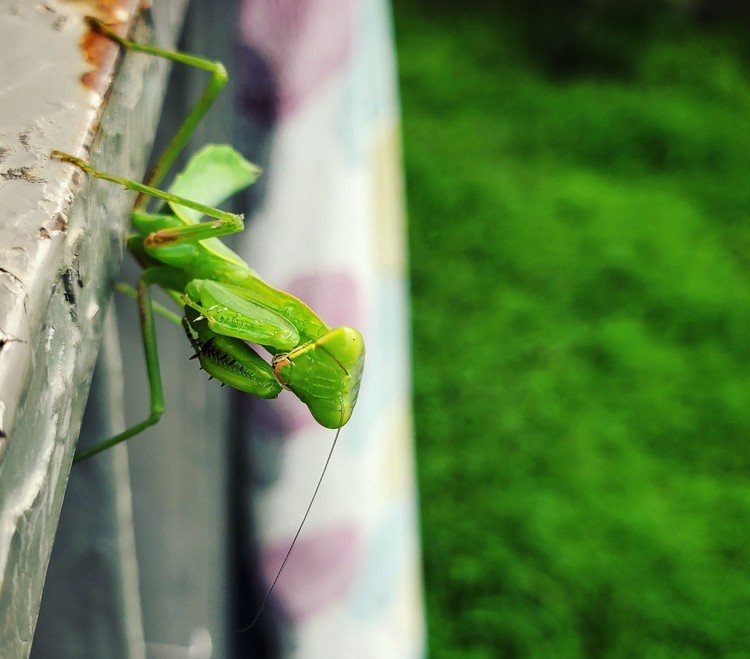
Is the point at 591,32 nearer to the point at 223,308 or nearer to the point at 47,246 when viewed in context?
the point at 223,308

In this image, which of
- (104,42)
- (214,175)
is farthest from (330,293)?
(104,42)

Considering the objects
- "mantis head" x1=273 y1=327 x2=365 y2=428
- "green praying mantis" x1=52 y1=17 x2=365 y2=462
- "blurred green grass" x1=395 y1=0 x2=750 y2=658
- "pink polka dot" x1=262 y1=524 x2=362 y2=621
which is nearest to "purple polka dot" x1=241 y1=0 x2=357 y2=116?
"green praying mantis" x1=52 y1=17 x2=365 y2=462

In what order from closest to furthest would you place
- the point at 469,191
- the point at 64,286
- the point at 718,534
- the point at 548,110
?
the point at 64,286, the point at 718,534, the point at 469,191, the point at 548,110

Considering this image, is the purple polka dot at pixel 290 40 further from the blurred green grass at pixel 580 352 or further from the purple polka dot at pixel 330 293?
the blurred green grass at pixel 580 352

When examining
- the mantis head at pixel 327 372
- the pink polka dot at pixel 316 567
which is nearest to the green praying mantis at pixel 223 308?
the mantis head at pixel 327 372

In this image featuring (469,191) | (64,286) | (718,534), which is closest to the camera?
(64,286)

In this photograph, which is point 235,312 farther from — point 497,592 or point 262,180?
point 497,592

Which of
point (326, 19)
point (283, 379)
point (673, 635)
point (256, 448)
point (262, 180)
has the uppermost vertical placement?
point (326, 19)

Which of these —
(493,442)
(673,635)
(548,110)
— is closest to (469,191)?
(548,110)

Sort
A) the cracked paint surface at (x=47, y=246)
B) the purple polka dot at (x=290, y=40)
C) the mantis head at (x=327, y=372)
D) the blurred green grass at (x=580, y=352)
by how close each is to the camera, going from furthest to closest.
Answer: the blurred green grass at (x=580, y=352) → the purple polka dot at (x=290, y=40) → the mantis head at (x=327, y=372) → the cracked paint surface at (x=47, y=246)
